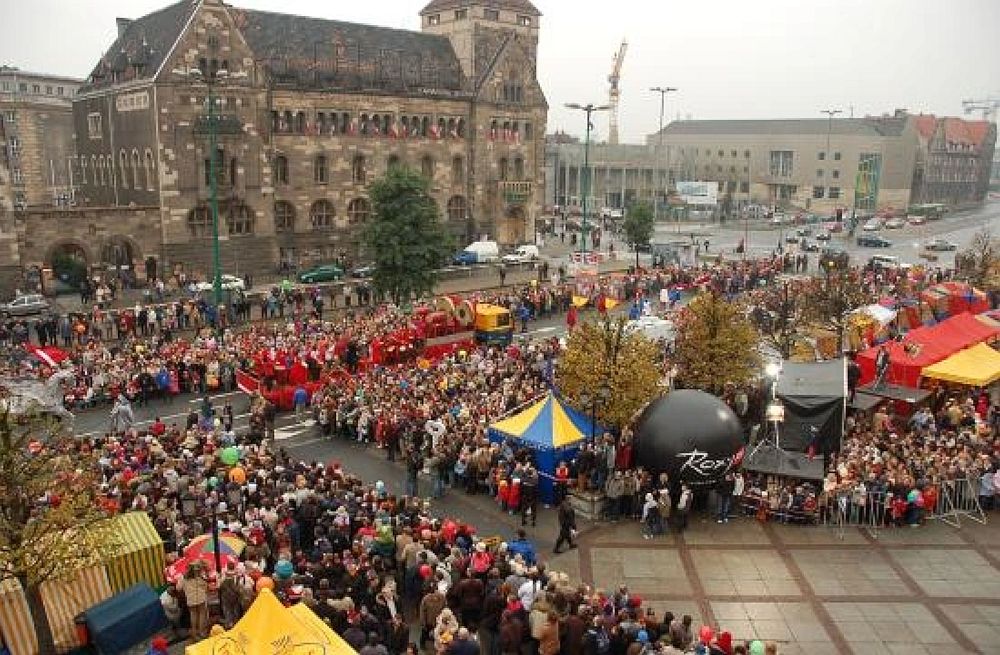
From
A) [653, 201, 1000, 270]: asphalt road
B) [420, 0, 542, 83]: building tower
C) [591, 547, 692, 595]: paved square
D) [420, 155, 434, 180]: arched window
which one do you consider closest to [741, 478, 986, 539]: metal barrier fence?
[591, 547, 692, 595]: paved square

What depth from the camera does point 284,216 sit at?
54.3m

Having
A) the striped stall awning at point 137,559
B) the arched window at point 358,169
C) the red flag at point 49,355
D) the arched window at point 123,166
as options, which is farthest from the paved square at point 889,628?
the arched window at point 123,166

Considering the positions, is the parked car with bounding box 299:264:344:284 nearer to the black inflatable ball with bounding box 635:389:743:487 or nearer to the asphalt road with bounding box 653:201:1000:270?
the black inflatable ball with bounding box 635:389:743:487

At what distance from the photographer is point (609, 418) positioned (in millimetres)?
21312

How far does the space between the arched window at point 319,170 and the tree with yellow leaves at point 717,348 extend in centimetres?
3602

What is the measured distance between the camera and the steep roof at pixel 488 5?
2527 inches

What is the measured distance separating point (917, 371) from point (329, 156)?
40.6m

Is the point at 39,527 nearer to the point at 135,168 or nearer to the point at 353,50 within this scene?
the point at 135,168

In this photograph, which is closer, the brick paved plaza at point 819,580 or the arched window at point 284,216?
the brick paved plaza at point 819,580

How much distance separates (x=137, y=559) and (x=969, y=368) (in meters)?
24.4

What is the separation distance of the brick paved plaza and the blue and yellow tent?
1.92m

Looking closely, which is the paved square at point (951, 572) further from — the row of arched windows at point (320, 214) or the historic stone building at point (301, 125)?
the row of arched windows at point (320, 214)

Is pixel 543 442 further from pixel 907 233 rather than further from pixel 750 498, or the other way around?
pixel 907 233

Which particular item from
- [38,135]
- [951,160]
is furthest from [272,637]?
[951,160]
